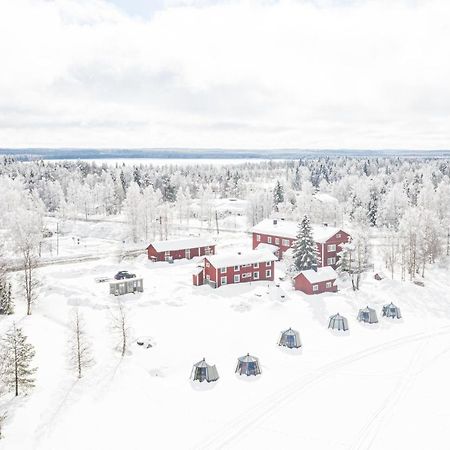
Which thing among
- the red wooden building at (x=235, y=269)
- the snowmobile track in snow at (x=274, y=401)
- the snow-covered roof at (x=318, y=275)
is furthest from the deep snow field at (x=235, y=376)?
the snow-covered roof at (x=318, y=275)

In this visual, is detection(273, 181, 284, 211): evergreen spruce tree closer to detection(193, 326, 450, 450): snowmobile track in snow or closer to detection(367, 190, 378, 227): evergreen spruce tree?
detection(367, 190, 378, 227): evergreen spruce tree

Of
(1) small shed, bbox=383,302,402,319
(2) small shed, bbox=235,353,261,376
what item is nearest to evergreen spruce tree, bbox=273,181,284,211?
(1) small shed, bbox=383,302,402,319

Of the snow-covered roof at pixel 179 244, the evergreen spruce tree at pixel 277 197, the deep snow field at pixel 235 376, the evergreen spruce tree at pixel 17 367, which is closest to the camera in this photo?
the deep snow field at pixel 235 376

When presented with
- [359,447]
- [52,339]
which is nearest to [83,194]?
[52,339]

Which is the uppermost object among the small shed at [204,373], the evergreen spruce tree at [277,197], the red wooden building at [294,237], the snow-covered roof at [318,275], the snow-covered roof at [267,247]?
the evergreen spruce tree at [277,197]

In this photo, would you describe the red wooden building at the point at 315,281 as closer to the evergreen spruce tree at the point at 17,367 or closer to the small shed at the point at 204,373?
the small shed at the point at 204,373

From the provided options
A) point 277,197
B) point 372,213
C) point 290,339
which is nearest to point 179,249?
point 290,339
